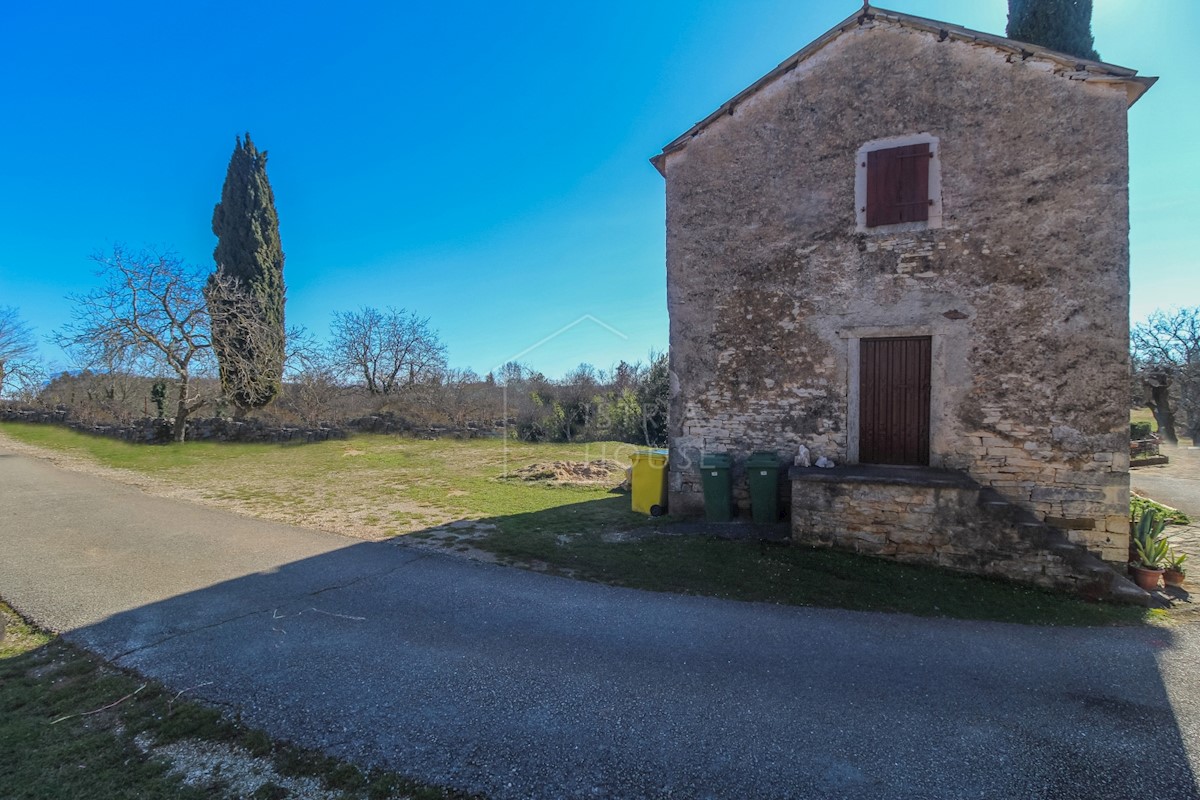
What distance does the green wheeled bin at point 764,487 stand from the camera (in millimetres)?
7703

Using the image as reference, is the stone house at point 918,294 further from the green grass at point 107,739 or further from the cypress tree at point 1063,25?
the green grass at point 107,739

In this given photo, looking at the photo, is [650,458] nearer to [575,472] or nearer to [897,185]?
[575,472]

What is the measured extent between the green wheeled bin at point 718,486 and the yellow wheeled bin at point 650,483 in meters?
0.92

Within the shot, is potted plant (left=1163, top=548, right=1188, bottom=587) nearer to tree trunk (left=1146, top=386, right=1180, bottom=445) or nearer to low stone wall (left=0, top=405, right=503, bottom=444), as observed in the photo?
low stone wall (left=0, top=405, right=503, bottom=444)

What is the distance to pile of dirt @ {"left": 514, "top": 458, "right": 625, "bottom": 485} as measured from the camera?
12961 millimetres

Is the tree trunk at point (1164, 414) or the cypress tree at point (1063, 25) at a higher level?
the cypress tree at point (1063, 25)

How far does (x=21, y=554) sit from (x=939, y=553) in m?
11.6

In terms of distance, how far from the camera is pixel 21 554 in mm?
6742

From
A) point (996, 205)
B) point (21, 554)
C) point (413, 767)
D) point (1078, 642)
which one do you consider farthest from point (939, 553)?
point (21, 554)

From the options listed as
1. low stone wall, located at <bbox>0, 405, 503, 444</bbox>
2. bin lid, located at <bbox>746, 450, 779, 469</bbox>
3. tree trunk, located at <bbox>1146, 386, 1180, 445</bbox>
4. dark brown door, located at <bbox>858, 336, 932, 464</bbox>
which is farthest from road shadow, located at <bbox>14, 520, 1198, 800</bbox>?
tree trunk, located at <bbox>1146, 386, 1180, 445</bbox>

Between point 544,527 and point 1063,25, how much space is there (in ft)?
44.7

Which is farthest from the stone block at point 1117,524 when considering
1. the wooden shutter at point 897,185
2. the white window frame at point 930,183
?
the wooden shutter at point 897,185

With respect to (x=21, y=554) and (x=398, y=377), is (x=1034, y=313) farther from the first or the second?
(x=398, y=377)

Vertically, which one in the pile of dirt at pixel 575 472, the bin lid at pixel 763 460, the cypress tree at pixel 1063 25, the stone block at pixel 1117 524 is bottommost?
the pile of dirt at pixel 575 472
